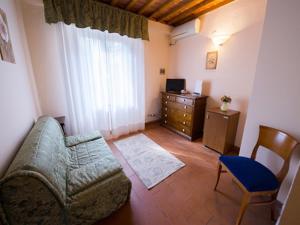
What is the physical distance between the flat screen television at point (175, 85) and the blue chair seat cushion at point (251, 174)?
2210mm

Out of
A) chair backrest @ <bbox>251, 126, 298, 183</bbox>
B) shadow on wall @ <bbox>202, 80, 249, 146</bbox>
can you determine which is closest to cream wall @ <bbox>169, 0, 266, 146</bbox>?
shadow on wall @ <bbox>202, 80, 249, 146</bbox>

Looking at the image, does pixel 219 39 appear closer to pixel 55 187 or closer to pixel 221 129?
pixel 221 129

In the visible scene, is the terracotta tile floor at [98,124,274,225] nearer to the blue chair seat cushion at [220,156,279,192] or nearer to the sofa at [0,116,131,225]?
the sofa at [0,116,131,225]

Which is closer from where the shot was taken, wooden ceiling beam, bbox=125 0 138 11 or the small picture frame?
wooden ceiling beam, bbox=125 0 138 11

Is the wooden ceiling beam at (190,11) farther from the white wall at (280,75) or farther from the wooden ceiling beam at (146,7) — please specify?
the white wall at (280,75)

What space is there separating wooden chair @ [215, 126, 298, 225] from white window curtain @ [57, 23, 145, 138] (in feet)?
7.29

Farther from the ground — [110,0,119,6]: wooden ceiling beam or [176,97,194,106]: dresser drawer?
[110,0,119,6]: wooden ceiling beam

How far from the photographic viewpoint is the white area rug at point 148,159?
194 centimetres

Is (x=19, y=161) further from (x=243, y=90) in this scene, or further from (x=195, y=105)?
(x=243, y=90)

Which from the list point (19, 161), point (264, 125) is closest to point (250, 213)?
point (264, 125)

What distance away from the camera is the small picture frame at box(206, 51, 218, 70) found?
2.74 m

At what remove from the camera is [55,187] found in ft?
3.18

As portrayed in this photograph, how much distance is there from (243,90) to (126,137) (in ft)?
8.23

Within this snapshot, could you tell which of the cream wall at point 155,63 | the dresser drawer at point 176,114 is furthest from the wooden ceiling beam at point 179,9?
the dresser drawer at point 176,114
